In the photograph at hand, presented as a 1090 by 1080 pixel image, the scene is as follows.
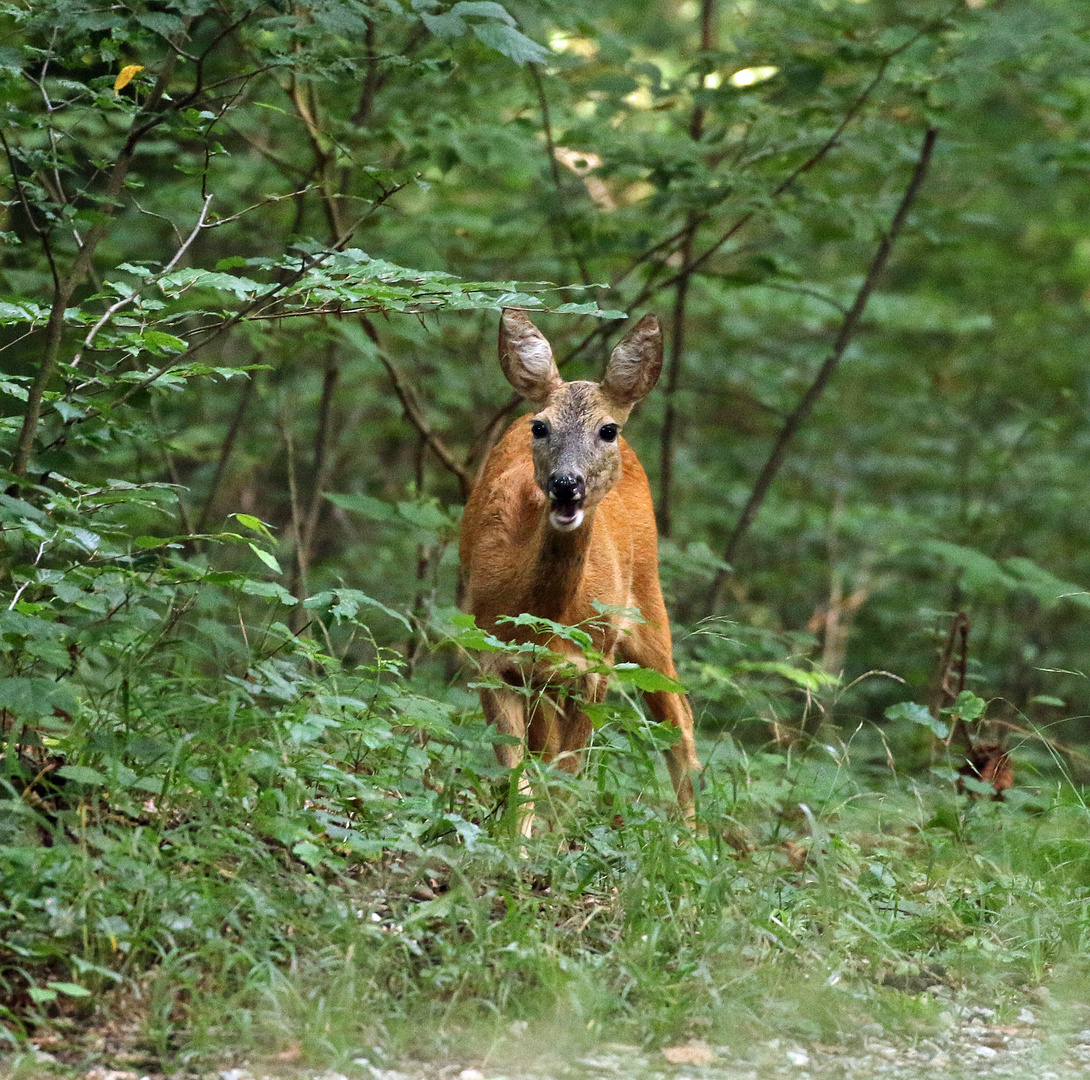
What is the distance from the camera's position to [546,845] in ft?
12.7

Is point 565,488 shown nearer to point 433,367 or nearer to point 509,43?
point 509,43

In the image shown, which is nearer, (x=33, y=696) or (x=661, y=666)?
(x=33, y=696)

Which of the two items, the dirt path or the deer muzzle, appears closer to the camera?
the dirt path

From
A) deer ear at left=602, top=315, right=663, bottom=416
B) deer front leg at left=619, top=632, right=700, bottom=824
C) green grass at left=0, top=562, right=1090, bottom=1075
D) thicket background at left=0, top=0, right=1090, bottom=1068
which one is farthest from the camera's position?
deer front leg at left=619, top=632, right=700, bottom=824

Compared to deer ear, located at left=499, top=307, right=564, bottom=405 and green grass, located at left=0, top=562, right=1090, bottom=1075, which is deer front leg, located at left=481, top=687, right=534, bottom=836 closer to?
green grass, located at left=0, top=562, right=1090, bottom=1075

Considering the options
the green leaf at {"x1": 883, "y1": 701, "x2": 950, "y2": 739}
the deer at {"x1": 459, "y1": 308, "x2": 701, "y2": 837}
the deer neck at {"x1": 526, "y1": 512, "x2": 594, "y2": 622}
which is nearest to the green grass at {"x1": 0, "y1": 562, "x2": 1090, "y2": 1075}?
the green leaf at {"x1": 883, "y1": 701, "x2": 950, "y2": 739}

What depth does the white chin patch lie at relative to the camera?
4930 mm

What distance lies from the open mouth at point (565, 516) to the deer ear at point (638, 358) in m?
0.63

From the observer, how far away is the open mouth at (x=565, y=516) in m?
4.93

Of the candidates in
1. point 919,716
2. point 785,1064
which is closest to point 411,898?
point 785,1064

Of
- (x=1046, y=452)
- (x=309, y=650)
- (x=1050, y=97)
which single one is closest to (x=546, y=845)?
(x=309, y=650)

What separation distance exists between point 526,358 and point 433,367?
5.44m

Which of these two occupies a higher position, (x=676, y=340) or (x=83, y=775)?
(x=676, y=340)

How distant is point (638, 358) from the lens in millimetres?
5355
